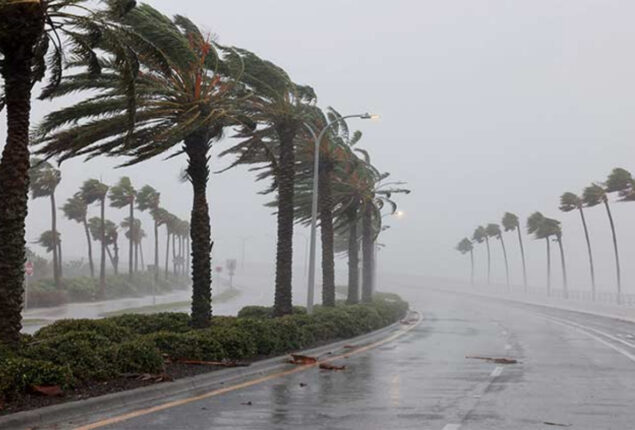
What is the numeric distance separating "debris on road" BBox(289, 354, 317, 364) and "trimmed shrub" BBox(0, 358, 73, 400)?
719cm

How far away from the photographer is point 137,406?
32.5 feet

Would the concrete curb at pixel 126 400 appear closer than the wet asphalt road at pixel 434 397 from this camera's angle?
Yes

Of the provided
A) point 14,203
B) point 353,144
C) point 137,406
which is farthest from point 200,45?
point 353,144

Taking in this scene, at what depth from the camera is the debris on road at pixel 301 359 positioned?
643 inches

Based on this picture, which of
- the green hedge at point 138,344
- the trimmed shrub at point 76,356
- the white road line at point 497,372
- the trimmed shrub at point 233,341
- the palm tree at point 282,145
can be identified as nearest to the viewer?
the green hedge at point 138,344

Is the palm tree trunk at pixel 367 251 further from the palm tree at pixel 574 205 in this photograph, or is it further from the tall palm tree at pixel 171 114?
the palm tree at pixel 574 205

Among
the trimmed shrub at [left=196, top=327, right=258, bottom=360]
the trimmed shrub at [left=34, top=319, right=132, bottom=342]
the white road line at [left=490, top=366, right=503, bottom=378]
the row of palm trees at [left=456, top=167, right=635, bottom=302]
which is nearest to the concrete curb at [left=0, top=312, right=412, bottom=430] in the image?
the trimmed shrub at [left=196, top=327, right=258, bottom=360]

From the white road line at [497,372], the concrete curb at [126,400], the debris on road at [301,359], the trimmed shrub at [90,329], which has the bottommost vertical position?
the white road line at [497,372]

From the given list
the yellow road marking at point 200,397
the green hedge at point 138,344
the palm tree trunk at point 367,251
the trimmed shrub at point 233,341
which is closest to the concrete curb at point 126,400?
the yellow road marking at point 200,397

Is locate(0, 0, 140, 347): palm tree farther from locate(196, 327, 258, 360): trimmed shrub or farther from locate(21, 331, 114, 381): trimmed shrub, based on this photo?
locate(196, 327, 258, 360): trimmed shrub

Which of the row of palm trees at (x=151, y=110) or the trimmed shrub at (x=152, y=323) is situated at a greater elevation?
the row of palm trees at (x=151, y=110)

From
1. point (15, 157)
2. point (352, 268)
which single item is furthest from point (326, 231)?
point (15, 157)

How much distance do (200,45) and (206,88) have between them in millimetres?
1099

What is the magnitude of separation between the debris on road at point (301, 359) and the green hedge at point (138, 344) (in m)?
0.55
